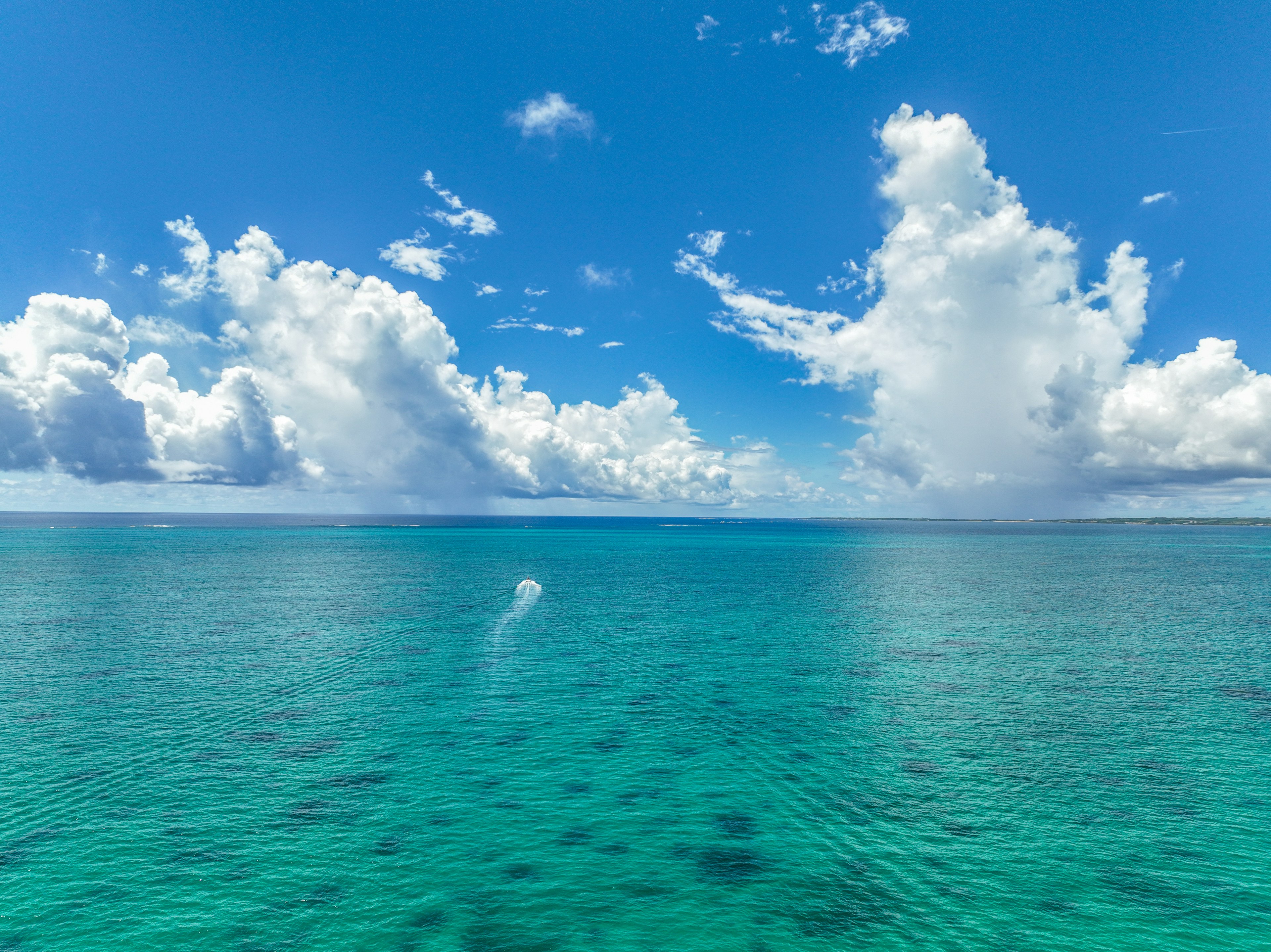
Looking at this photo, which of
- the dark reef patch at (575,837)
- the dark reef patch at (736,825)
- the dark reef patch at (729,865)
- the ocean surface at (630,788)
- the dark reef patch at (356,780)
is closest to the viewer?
the ocean surface at (630,788)

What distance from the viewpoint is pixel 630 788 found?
34594 millimetres

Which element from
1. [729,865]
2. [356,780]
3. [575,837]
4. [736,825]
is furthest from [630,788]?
[356,780]

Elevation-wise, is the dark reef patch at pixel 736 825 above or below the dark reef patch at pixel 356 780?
above

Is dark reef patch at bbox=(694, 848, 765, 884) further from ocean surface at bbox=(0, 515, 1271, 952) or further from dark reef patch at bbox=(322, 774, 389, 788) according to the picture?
dark reef patch at bbox=(322, 774, 389, 788)

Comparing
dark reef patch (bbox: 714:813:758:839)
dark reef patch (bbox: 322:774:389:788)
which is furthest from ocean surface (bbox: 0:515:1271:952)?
dark reef patch (bbox: 322:774:389:788)

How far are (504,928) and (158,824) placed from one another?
62.4 feet

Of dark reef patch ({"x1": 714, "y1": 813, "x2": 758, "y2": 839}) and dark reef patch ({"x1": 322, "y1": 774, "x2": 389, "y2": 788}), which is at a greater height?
dark reef patch ({"x1": 714, "y1": 813, "x2": 758, "y2": 839})

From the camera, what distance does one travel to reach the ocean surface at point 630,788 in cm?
2369

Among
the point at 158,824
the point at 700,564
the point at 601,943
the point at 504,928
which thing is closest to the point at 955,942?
the point at 601,943

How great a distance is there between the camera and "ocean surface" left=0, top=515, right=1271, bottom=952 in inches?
933

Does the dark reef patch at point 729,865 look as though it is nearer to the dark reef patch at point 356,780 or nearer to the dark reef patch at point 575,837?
the dark reef patch at point 575,837

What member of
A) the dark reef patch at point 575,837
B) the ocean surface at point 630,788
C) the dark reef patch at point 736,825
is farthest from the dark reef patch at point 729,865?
the dark reef patch at point 575,837

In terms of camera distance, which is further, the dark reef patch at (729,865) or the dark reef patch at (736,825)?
the dark reef patch at (736,825)

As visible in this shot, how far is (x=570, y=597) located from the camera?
4035 inches
